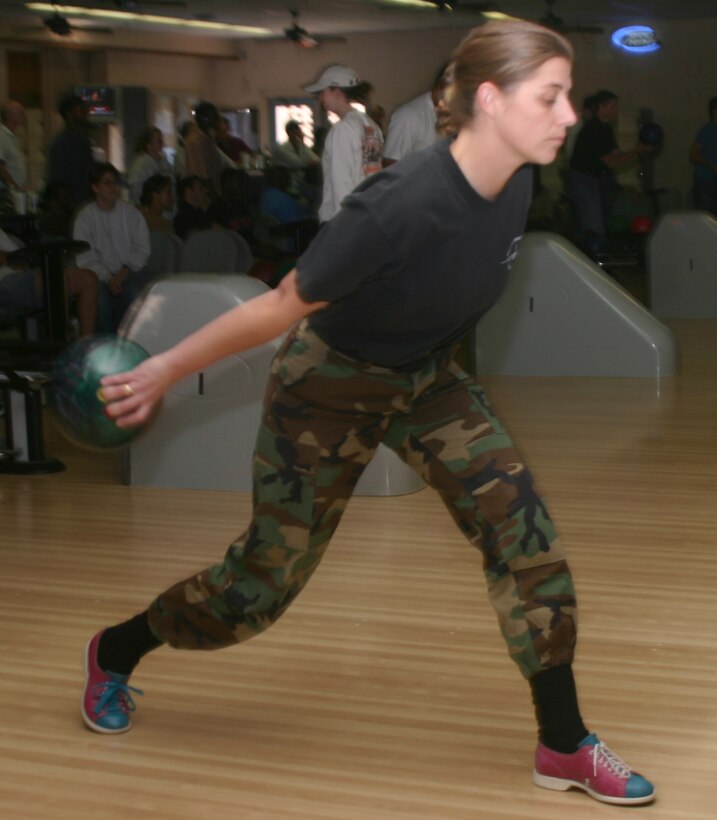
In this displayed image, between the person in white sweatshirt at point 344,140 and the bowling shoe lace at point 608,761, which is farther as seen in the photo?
the person in white sweatshirt at point 344,140

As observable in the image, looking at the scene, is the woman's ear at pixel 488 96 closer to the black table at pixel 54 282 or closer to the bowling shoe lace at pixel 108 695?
the bowling shoe lace at pixel 108 695

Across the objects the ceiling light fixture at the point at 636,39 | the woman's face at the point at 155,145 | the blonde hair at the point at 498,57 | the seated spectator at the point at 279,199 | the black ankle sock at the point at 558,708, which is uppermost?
the blonde hair at the point at 498,57

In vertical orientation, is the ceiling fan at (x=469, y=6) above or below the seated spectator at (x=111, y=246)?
above

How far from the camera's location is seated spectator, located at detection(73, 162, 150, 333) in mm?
5629

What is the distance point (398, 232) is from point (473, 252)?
→ 0.40ft

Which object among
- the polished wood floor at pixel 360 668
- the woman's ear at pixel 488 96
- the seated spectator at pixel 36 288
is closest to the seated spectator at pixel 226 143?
the seated spectator at pixel 36 288

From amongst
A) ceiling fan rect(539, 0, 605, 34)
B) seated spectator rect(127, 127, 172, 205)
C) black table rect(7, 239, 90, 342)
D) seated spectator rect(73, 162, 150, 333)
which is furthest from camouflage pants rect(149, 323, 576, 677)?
ceiling fan rect(539, 0, 605, 34)

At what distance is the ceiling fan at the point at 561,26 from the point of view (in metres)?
11.8

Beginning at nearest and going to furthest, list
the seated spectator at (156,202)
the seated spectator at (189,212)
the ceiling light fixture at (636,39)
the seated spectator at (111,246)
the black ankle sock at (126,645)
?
the black ankle sock at (126,645)
the seated spectator at (111,246)
the seated spectator at (156,202)
the seated spectator at (189,212)
the ceiling light fixture at (636,39)

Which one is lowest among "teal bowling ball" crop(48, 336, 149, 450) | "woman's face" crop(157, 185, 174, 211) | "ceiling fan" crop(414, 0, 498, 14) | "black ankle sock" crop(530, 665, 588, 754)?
"woman's face" crop(157, 185, 174, 211)

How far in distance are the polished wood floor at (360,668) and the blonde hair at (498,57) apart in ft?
2.96

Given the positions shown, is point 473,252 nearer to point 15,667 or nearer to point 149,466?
point 15,667

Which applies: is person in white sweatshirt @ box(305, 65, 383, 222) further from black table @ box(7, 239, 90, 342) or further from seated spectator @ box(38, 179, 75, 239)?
seated spectator @ box(38, 179, 75, 239)

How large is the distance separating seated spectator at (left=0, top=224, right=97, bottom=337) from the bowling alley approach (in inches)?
0.6
